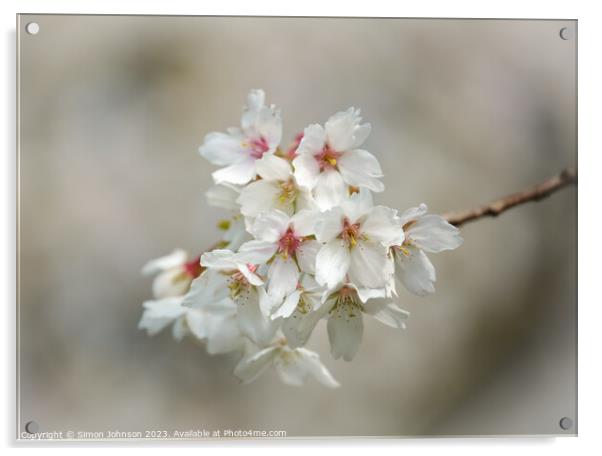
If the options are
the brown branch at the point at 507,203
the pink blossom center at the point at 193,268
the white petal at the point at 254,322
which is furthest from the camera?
the pink blossom center at the point at 193,268

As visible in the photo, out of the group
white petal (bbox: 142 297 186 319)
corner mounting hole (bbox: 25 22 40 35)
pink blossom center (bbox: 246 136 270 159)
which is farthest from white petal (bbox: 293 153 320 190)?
corner mounting hole (bbox: 25 22 40 35)

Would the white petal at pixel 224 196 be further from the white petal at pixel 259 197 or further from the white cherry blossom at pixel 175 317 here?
the white cherry blossom at pixel 175 317

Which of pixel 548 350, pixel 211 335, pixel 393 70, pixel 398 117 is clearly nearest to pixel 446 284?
pixel 548 350

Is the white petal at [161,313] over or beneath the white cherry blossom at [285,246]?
beneath

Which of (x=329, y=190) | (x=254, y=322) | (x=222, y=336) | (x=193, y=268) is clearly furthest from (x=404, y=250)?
(x=193, y=268)

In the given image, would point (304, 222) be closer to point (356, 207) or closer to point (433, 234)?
point (356, 207)

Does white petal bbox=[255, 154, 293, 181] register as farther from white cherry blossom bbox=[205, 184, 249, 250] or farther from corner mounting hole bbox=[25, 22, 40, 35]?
corner mounting hole bbox=[25, 22, 40, 35]

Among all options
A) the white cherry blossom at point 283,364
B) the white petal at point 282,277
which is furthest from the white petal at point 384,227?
the white cherry blossom at point 283,364
